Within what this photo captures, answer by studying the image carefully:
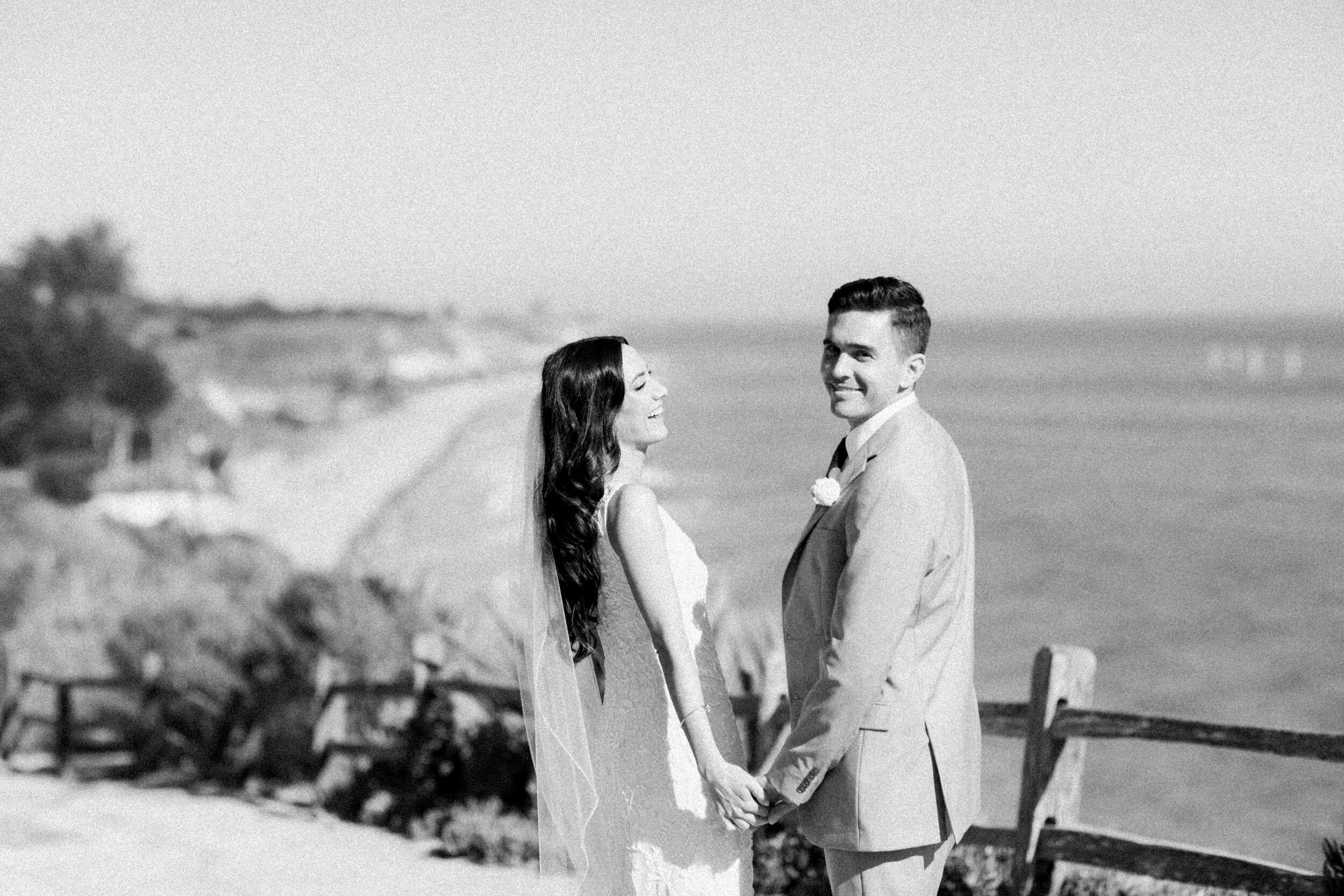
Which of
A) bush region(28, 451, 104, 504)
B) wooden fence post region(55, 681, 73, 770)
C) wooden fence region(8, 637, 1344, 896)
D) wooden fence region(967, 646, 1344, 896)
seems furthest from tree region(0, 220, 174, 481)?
wooden fence region(967, 646, 1344, 896)

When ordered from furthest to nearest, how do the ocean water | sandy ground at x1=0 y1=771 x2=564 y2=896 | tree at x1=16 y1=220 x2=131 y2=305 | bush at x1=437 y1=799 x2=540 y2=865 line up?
1. tree at x1=16 y1=220 x2=131 y2=305
2. the ocean water
3. bush at x1=437 y1=799 x2=540 y2=865
4. sandy ground at x1=0 y1=771 x2=564 y2=896

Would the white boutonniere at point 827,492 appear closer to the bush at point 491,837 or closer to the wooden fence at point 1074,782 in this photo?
the wooden fence at point 1074,782

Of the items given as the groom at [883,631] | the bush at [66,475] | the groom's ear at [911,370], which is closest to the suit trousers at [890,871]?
the groom at [883,631]

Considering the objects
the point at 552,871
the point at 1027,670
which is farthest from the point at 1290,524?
the point at 552,871

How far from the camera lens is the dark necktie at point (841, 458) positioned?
3.03m

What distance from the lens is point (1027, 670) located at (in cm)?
2262

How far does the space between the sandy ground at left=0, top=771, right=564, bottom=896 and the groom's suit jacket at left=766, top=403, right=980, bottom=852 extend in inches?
99.6

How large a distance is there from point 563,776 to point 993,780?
1258 cm

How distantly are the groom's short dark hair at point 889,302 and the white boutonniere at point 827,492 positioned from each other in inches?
11.9

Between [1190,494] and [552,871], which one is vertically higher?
[552,871]

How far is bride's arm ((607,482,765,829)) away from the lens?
10.3ft

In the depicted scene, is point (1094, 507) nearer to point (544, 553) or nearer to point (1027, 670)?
point (1027, 670)

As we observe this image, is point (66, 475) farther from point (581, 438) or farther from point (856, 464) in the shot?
point (856, 464)

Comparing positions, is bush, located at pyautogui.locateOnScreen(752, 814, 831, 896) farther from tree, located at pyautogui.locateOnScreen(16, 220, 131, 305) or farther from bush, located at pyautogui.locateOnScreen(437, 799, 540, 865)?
tree, located at pyautogui.locateOnScreen(16, 220, 131, 305)
